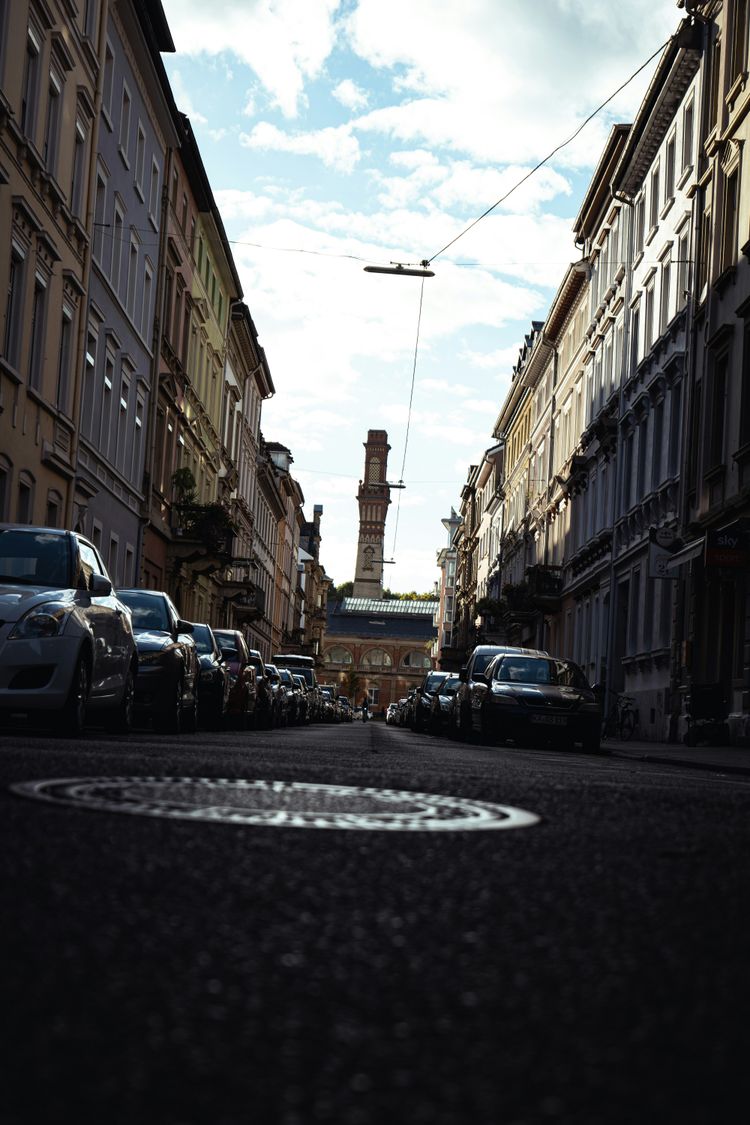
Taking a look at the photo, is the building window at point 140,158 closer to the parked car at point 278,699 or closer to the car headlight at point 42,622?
the parked car at point 278,699

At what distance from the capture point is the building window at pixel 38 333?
25719 millimetres

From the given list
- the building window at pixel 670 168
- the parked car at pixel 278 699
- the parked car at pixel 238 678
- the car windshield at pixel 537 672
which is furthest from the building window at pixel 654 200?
the parked car at pixel 238 678

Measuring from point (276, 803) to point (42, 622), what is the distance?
7048mm

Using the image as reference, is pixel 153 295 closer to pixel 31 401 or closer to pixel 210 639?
pixel 31 401

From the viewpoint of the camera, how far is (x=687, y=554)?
26.4 meters

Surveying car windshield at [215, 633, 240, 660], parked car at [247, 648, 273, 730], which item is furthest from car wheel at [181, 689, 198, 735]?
parked car at [247, 648, 273, 730]

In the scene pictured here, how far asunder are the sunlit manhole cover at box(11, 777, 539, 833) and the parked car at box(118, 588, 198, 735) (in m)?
11.4

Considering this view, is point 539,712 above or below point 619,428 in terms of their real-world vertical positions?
below

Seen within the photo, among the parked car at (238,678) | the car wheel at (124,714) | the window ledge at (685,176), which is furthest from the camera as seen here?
the window ledge at (685,176)

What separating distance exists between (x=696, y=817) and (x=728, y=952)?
2.98 m

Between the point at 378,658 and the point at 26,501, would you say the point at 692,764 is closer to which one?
the point at 26,501

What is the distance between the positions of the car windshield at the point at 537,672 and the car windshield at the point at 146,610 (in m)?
7.58

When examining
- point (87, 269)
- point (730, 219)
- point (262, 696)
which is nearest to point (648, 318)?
point (730, 219)

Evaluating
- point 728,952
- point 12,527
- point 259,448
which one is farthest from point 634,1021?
point 259,448
